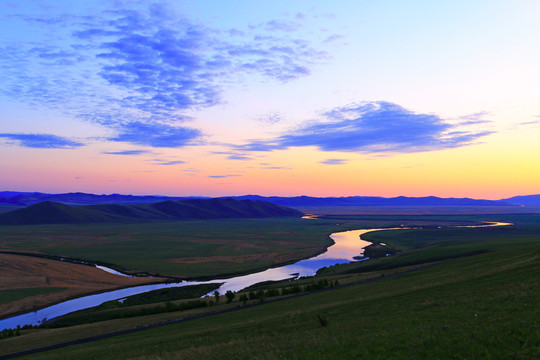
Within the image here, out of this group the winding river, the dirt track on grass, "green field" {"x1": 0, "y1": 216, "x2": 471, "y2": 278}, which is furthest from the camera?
"green field" {"x1": 0, "y1": 216, "x2": 471, "y2": 278}

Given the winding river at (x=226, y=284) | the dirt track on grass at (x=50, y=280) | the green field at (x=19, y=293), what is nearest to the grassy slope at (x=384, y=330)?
the winding river at (x=226, y=284)

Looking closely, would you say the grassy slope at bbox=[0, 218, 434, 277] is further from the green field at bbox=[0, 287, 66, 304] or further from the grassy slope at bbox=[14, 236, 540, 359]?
the grassy slope at bbox=[14, 236, 540, 359]

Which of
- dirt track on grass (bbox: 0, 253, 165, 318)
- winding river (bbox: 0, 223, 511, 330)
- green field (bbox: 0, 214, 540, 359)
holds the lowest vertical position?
winding river (bbox: 0, 223, 511, 330)

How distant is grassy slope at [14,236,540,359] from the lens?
15883 millimetres

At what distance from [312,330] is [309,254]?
93.3 metres

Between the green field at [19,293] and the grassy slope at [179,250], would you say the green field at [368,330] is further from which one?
the grassy slope at [179,250]

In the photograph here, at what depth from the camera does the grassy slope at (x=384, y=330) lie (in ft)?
52.1

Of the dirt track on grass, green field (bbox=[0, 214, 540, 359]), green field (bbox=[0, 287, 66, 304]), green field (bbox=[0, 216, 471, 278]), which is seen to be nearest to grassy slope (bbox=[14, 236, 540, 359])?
green field (bbox=[0, 214, 540, 359])

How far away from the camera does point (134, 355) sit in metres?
24.7

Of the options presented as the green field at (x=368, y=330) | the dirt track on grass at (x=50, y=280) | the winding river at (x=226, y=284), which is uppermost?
the green field at (x=368, y=330)

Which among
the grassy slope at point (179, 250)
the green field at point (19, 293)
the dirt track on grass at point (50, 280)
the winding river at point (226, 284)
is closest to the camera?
the winding river at point (226, 284)

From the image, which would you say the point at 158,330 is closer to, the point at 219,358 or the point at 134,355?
the point at 134,355

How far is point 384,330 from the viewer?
20125mm

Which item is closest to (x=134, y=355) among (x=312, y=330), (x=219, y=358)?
(x=219, y=358)
